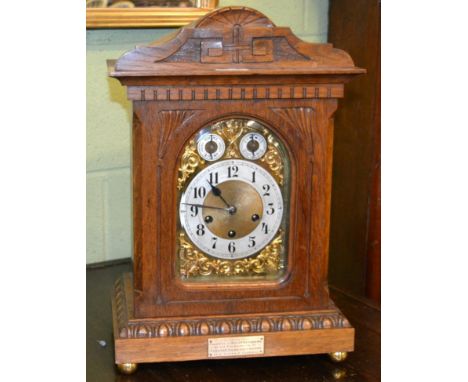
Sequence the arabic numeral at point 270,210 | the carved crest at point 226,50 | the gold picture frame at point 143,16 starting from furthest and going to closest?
the gold picture frame at point 143,16 → the arabic numeral at point 270,210 → the carved crest at point 226,50

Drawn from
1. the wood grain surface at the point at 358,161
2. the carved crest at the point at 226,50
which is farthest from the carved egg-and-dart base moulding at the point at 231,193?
the wood grain surface at the point at 358,161

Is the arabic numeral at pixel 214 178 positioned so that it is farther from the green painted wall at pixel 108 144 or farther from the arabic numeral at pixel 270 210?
the green painted wall at pixel 108 144

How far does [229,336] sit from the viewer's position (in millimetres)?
1030

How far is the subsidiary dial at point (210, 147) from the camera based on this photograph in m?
1.01

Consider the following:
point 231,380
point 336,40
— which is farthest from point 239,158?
point 336,40

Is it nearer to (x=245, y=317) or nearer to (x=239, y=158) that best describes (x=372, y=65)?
(x=239, y=158)

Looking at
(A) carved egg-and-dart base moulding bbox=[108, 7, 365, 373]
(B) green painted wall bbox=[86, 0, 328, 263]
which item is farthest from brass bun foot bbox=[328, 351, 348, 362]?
(B) green painted wall bbox=[86, 0, 328, 263]

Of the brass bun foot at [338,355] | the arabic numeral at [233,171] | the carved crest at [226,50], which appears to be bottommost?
the brass bun foot at [338,355]

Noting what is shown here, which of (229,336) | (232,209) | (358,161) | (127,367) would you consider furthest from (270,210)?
(358,161)

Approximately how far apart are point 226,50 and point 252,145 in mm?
140

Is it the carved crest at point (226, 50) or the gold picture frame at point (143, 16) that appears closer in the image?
the carved crest at point (226, 50)

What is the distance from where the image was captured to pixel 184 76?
3.14ft
